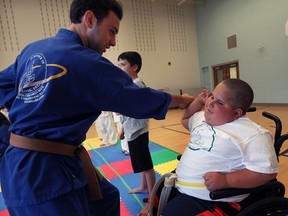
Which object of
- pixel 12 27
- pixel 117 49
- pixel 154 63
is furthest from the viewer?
pixel 154 63

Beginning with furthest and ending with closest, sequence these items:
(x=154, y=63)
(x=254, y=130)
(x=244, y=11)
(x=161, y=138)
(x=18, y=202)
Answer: (x=154, y=63) → (x=244, y=11) → (x=161, y=138) → (x=254, y=130) → (x=18, y=202)

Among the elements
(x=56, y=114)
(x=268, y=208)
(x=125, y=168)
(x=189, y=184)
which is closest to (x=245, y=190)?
(x=268, y=208)

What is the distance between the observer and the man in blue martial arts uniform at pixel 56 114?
2.43ft

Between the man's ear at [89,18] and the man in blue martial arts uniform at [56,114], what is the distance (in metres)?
0.10

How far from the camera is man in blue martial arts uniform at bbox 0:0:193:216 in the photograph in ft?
2.43

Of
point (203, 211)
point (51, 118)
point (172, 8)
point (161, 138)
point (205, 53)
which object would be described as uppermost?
point (172, 8)

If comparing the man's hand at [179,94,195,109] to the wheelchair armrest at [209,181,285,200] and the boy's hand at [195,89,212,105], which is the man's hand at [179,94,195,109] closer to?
the boy's hand at [195,89,212,105]

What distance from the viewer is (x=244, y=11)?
776 cm

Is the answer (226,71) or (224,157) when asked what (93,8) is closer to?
(224,157)

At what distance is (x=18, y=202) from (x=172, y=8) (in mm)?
10251

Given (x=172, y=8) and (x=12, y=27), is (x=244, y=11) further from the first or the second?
(x=12, y=27)

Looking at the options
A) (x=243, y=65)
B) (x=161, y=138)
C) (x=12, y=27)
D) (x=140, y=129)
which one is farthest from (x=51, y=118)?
(x=243, y=65)

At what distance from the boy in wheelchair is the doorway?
324 inches

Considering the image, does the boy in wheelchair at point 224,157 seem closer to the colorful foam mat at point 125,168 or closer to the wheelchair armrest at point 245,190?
the wheelchair armrest at point 245,190
